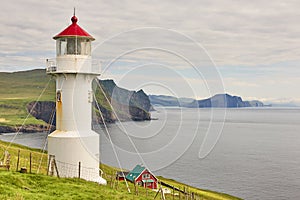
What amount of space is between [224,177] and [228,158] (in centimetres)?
1729

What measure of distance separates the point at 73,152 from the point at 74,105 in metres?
2.36

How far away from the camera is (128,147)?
8438cm

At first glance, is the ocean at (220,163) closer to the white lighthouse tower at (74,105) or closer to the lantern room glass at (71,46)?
the white lighthouse tower at (74,105)

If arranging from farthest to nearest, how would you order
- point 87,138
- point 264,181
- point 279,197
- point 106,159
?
point 106,159, point 264,181, point 279,197, point 87,138

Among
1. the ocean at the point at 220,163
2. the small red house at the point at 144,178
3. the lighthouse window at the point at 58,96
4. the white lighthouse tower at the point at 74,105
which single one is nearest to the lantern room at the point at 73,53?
the white lighthouse tower at the point at 74,105

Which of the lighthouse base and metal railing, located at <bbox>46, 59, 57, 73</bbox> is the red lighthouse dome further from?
the lighthouse base

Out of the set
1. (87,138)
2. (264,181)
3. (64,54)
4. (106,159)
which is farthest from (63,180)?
(106,159)

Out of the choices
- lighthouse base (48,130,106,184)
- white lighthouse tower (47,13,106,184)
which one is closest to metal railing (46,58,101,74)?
white lighthouse tower (47,13,106,184)

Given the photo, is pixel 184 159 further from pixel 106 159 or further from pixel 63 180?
pixel 63 180

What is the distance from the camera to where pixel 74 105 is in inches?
723

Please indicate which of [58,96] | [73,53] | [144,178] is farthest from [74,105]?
[144,178]

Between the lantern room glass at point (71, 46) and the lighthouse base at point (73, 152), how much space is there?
400 cm

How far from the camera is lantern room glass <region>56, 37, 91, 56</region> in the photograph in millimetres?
18312

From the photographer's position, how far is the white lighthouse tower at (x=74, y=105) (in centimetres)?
1775
